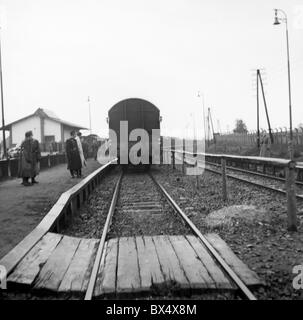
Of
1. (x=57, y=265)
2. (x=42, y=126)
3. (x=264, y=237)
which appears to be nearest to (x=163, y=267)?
(x=57, y=265)

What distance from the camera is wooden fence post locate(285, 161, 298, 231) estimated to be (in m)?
5.38

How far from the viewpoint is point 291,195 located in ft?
18.0

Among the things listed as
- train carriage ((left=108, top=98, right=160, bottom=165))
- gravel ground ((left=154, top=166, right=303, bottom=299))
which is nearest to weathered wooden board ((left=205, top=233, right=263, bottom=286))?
gravel ground ((left=154, top=166, right=303, bottom=299))

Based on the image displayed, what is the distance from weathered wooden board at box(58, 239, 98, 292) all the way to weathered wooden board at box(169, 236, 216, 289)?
0.98 meters

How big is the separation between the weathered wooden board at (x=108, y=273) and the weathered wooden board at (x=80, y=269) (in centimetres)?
12

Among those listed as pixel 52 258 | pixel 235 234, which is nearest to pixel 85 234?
pixel 52 258

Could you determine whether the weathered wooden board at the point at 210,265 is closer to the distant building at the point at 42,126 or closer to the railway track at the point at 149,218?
the railway track at the point at 149,218

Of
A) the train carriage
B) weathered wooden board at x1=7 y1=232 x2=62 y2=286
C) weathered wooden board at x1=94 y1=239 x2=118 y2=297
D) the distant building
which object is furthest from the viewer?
the distant building

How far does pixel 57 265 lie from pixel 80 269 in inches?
11.3

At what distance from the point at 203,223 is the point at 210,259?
7.38ft

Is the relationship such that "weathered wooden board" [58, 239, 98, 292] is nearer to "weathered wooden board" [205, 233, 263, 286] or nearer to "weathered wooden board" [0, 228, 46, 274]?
"weathered wooden board" [0, 228, 46, 274]

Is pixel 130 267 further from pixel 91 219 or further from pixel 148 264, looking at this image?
pixel 91 219

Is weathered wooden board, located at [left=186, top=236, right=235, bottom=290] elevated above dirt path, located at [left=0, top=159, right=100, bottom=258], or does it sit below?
below
